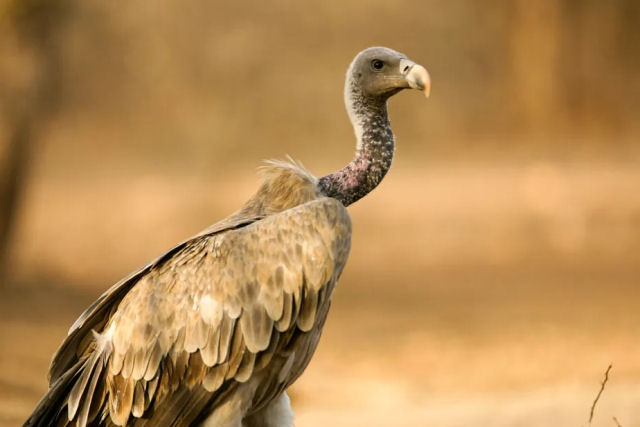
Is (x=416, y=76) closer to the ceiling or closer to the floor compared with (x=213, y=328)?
closer to the ceiling

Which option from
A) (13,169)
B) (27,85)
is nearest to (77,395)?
(13,169)

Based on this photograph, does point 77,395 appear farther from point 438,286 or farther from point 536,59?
point 536,59

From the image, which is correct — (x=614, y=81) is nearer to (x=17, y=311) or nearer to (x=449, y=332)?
(x=449, y=332)

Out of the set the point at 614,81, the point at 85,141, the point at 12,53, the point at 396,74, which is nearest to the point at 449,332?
the point at 12,53

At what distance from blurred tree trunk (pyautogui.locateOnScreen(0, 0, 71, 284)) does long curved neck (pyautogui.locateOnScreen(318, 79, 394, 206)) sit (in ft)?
23.0

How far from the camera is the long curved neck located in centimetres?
363

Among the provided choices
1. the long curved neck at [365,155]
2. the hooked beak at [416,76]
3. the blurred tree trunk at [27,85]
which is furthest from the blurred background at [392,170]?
the hooked beak at [416,76]

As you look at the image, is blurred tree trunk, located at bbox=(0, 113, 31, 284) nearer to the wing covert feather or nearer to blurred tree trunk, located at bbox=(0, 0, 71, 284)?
blurred tree trunk, located at bbox=(0, 0, 71, 284)

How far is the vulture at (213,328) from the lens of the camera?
3357 millimetres

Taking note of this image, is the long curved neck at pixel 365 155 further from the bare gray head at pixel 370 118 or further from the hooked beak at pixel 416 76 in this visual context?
the hooked beak at pixel 416 76

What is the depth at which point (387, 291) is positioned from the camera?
12125 mm

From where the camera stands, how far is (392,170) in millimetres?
17484

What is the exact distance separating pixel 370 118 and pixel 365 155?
0.13 metres

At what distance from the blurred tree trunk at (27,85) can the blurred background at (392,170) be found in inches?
0.8
